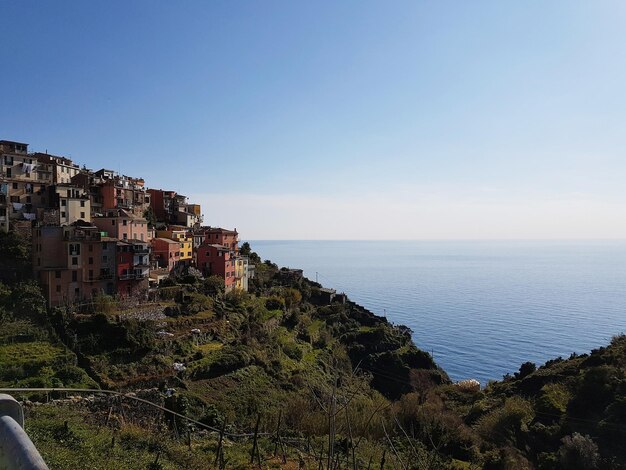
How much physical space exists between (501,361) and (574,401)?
85.0 ft

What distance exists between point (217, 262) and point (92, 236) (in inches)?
480

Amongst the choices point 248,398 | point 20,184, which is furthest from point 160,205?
point 248,398

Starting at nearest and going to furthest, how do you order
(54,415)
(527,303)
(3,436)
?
(3,436), (54,415), (527,303)

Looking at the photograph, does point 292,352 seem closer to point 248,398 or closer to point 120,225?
point 248,398

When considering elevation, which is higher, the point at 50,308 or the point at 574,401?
the point at 50,308

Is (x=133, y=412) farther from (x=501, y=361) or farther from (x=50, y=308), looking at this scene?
(x=501, y=361)

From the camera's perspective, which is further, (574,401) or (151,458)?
(574,401)

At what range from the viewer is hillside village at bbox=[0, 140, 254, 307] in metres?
28.8

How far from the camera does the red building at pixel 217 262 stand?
130 ft

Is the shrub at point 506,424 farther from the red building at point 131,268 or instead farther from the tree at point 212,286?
the red building at point 131,268

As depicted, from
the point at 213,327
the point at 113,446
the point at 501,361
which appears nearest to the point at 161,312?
the point at 213,327

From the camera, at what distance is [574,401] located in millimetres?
23062

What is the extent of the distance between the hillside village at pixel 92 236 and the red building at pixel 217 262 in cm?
9

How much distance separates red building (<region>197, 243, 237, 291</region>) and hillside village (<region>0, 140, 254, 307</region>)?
9cm
